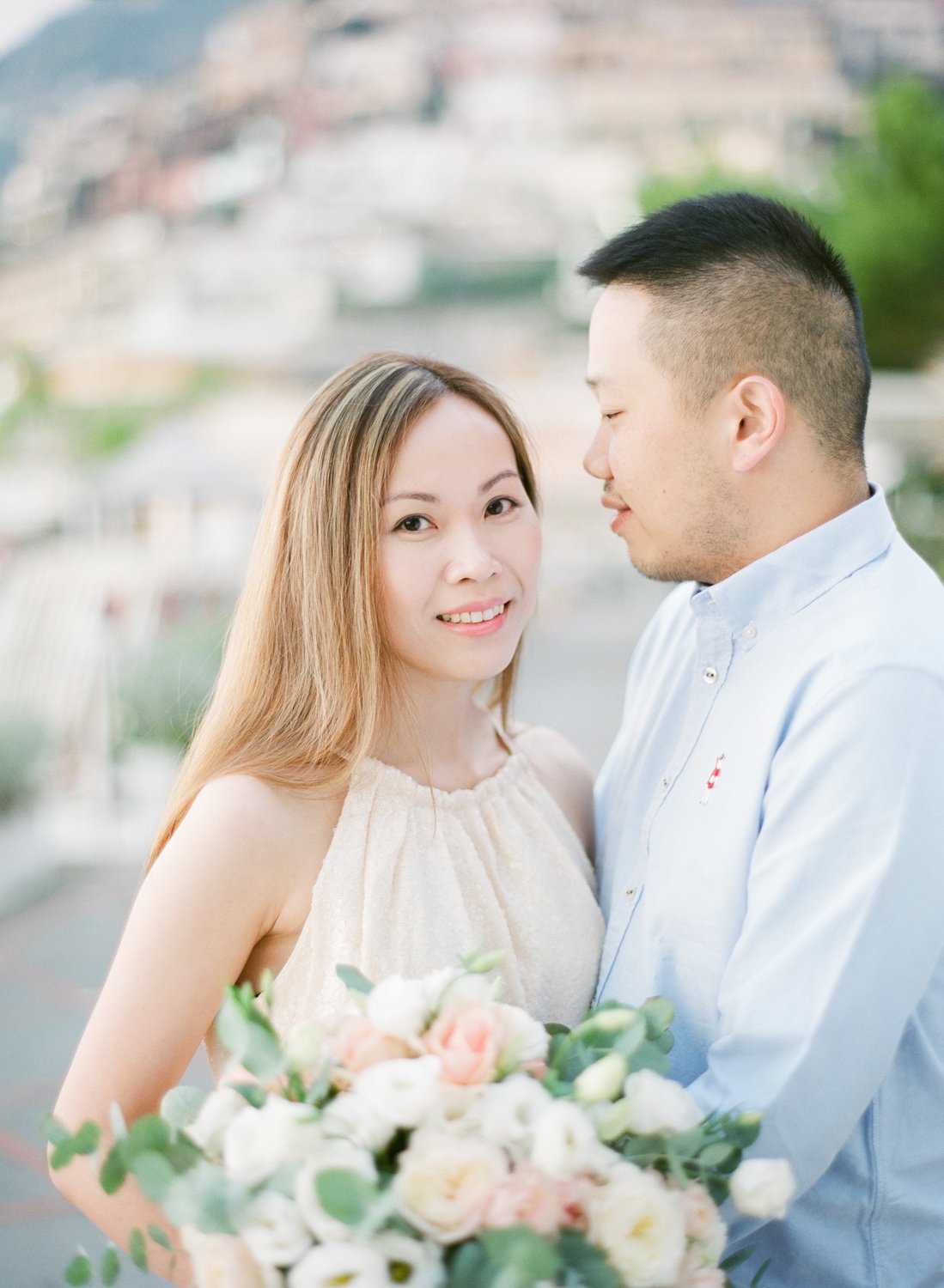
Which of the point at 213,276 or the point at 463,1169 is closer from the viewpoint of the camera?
the point at 463,1169

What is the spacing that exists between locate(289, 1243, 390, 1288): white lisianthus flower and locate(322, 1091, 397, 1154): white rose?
0.25 ft

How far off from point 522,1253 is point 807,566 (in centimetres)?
92

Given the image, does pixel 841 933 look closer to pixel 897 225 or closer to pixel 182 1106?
pixel 182 1106

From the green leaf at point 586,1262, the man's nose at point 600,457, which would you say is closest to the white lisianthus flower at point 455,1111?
the green leaf at point 586,1262

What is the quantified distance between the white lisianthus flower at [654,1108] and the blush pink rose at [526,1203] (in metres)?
0.10

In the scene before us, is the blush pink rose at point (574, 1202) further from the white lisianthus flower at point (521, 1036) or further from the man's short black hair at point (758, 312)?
the man's short black hair at point (758, 312)

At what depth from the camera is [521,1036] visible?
1.12 meters

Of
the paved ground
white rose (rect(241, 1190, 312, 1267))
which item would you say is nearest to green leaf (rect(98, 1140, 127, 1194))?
white rose (rect(241, 1190, 312, 1267))

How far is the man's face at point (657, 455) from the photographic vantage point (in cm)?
170

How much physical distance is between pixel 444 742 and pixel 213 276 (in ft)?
105

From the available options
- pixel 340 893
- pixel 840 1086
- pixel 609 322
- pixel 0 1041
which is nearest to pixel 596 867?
pixel 340 893

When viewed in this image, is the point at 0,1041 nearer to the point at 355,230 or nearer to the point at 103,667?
the point at 103,667

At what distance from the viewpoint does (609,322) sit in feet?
5.77

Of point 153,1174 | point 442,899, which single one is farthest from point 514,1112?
point 442,899
